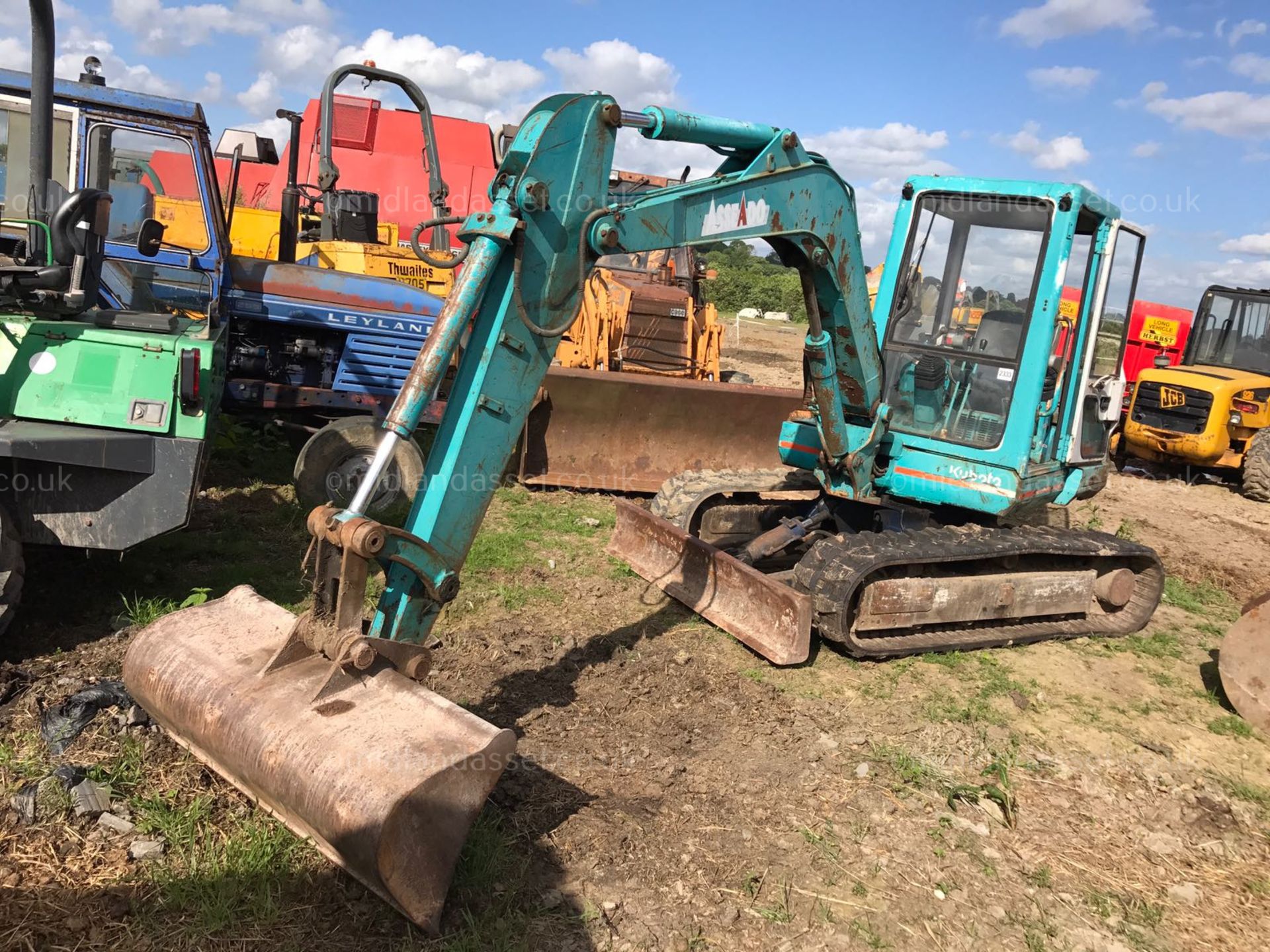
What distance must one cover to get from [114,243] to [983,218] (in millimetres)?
5087

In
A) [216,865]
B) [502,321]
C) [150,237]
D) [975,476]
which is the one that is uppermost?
[150,237]

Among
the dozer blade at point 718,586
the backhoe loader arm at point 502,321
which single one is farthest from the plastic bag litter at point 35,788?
the dozer blade at point 718,586

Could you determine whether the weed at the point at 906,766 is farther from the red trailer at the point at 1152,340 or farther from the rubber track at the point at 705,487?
the red trailer at the point at 1152,340

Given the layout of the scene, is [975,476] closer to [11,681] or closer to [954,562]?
[954,562]

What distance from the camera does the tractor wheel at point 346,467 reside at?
6.04 m

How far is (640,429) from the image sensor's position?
7.82 m

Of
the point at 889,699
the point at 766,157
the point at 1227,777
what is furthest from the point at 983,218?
the point at 1227,777

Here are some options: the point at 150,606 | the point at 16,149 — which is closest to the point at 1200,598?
the point at 150,606

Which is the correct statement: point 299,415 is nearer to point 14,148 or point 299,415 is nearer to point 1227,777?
point 14,148

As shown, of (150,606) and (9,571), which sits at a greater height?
(9,571)

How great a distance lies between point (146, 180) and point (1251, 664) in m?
6.77

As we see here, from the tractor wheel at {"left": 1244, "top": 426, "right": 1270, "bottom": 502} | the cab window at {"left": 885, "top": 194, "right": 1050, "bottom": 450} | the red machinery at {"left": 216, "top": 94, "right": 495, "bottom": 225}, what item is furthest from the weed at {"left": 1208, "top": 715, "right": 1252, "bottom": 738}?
the red machinery at {"left": 216, "top": 94, "right": 495, "bottom": 225}

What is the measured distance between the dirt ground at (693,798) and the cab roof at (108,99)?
8.25 feet

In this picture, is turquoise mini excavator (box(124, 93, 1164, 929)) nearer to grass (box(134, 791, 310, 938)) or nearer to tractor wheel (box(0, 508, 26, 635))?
grass (box(134, 791, 310, 938))
